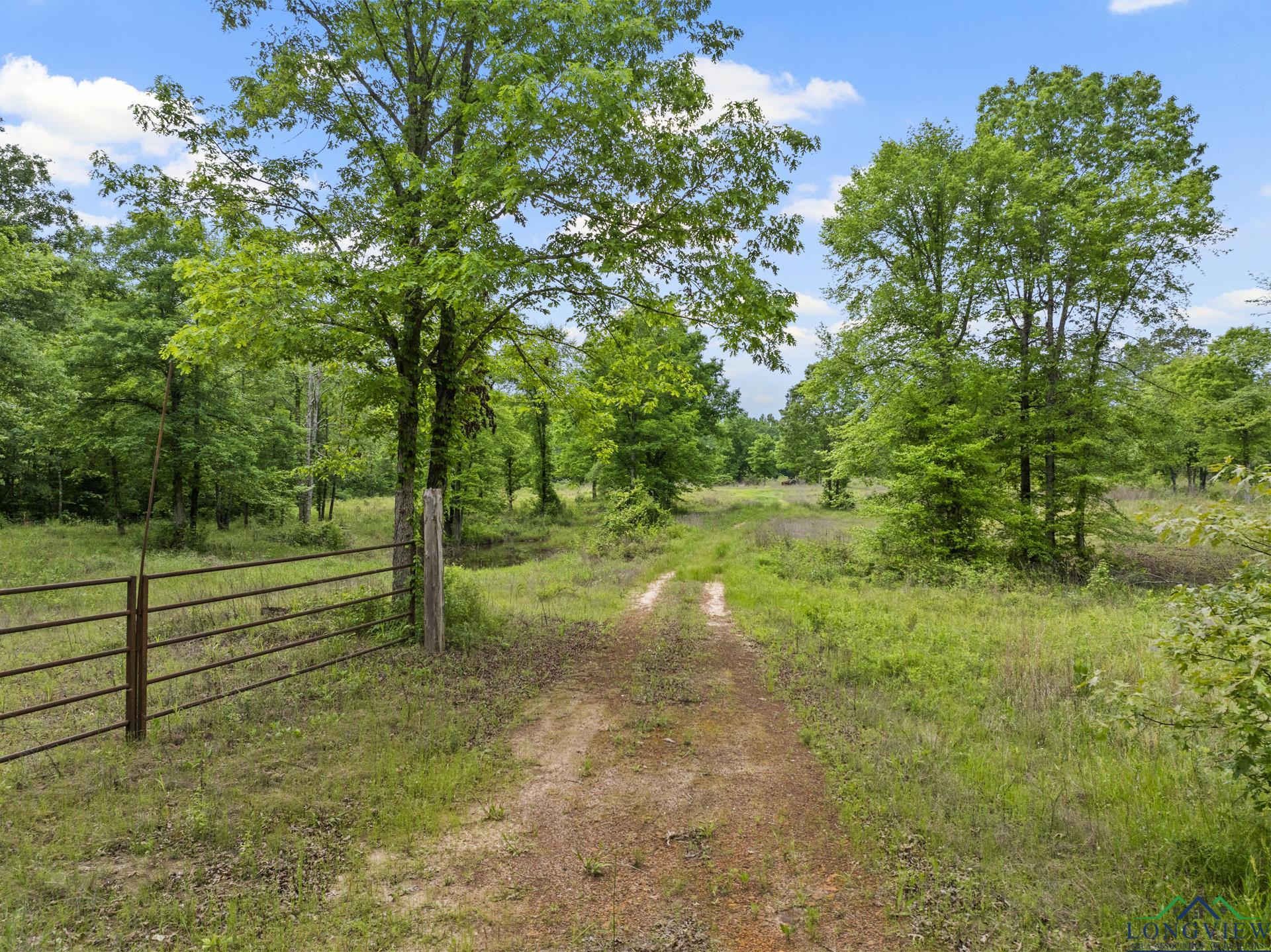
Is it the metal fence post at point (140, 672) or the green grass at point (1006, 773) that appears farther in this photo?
the metal fence post at point (140, 672)

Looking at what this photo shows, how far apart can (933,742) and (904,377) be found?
43.0 ft

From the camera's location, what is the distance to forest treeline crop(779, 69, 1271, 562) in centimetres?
1543

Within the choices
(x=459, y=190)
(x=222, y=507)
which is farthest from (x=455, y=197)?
(x=222, y=507)

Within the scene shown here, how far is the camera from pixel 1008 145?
15500 millimetres

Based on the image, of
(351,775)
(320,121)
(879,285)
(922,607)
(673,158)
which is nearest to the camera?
(351,775)

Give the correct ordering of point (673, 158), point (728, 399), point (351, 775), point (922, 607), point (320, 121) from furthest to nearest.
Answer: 1. point (728, 399)
2. point (922, 607)
3. point (320, 121)
4. point (673, 158)
5. point (351, 775)

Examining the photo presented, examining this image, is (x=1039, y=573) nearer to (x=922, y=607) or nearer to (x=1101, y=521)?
(x=1101, y=521)

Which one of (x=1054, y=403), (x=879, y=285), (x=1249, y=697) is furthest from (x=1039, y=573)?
(x=1249, y=697)

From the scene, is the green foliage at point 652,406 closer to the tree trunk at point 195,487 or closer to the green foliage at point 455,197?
the green foliage at point 455,197

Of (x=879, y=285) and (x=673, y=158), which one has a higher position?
(x=879, y=285)

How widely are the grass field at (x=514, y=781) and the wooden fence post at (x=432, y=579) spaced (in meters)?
0.36

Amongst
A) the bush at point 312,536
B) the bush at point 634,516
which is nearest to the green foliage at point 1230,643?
the bush at point 634,516

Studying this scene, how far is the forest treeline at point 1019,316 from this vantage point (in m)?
15.4

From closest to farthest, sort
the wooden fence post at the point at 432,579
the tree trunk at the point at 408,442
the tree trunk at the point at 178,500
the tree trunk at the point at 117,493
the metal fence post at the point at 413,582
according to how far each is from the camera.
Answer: the wooden fence post at the point at 432,579 < the metal fence post at the point at 413,582 < the tree trunk at the point at 408,442 < the tree trunk at the point at 178,500 < the tree trunk at the point at 117,493
